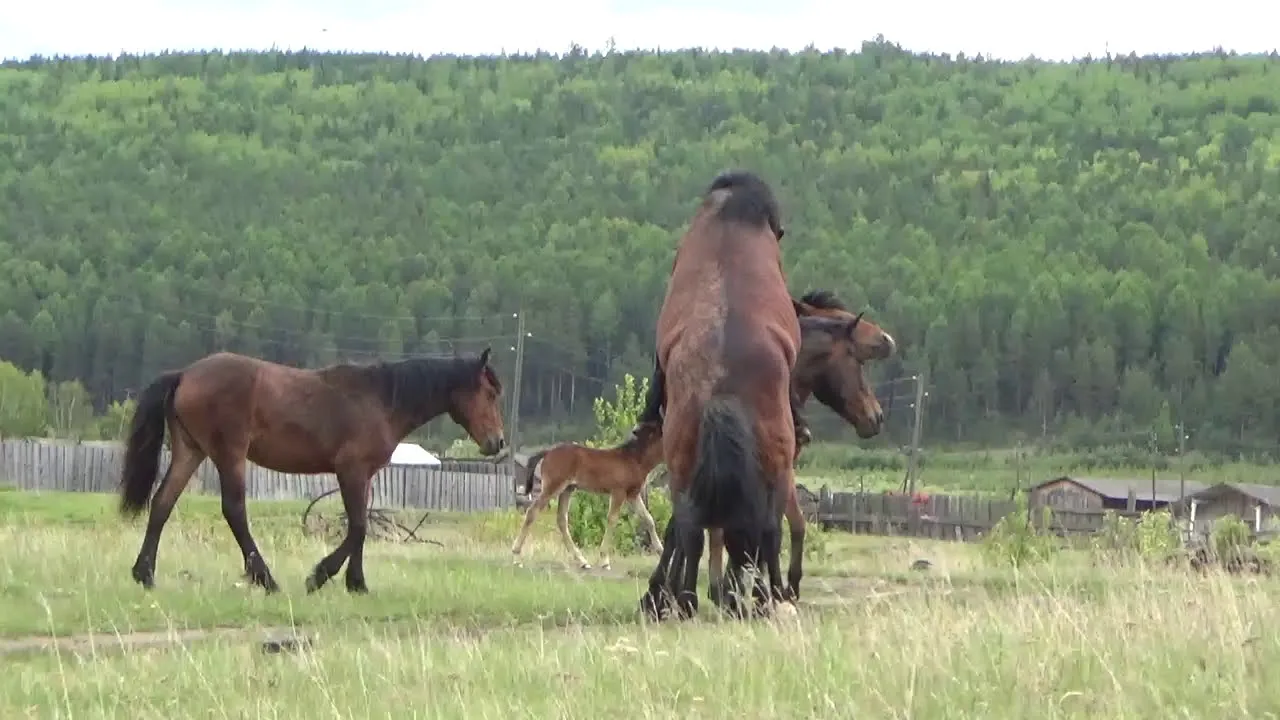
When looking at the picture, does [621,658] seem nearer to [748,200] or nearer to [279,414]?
[748,200]

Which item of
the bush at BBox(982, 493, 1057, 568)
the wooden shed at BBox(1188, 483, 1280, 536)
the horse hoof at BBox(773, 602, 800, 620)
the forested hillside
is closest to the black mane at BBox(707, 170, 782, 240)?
the horse hoof at BBox(773, 602, 800, 620)

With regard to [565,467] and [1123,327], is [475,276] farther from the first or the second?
[565,467]

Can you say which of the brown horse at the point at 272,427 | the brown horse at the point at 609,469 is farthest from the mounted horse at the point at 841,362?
the brown horse at the point at 609,469

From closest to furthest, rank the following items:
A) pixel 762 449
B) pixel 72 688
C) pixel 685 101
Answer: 1. pixel 72 688
2. pixel 762 449
3. pixel 685 101

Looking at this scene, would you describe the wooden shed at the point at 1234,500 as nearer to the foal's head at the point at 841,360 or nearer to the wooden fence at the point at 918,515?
the wooden fence at the point at 918,515

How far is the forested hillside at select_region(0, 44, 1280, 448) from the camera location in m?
110

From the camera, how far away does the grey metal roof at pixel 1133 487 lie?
7894 cm

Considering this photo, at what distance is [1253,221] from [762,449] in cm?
14346

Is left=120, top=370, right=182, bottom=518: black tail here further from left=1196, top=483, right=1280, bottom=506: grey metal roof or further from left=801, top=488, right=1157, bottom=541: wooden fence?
left=1196, top=483, right=1280, bottom=506: grey metal roof

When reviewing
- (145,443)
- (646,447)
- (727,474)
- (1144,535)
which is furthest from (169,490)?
(1144,535)

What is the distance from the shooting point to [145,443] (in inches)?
541

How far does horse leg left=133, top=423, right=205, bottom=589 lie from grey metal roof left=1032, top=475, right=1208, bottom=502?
66.4 m

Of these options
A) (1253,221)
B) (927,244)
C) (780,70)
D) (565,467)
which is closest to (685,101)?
(780,70)

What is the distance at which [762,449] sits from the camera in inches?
374
